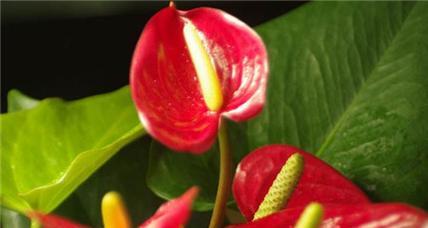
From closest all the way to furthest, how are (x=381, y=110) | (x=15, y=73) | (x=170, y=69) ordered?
(x=170, y=69) → (x=381, y=110) → (x=15, y=73)

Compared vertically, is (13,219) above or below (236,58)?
below

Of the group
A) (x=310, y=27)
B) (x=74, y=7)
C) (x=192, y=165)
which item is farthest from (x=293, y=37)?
(x=74, y=7)

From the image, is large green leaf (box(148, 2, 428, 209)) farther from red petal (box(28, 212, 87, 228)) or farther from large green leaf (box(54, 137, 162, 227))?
red petal (box(28, 212, 87, 228))

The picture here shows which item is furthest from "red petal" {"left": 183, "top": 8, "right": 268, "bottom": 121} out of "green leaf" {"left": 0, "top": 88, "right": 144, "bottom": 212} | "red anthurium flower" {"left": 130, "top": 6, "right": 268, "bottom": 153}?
"green leaf" {"left": 0, "top": 88, "right": 144, "bottom": 212}

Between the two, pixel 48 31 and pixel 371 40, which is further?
pixel 48 31

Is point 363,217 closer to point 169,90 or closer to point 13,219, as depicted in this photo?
point 169,90

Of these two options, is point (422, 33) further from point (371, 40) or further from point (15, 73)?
point (15, 73)

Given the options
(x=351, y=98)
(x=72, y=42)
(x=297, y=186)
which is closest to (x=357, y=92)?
(x=351, y=98)
